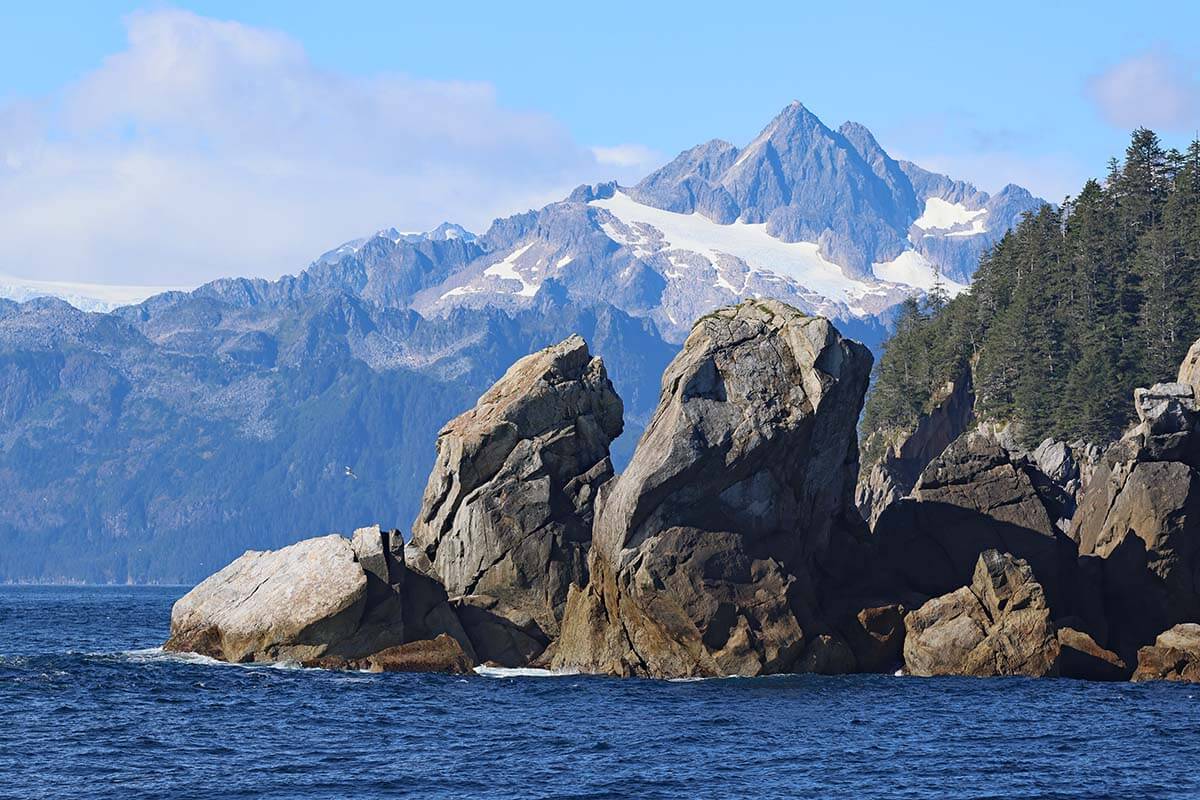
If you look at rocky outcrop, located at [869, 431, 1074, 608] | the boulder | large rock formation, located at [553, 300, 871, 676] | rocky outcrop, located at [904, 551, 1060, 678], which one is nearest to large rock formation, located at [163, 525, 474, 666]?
the boulder

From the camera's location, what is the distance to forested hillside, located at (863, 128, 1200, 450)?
12631 cm

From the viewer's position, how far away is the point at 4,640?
363 ft

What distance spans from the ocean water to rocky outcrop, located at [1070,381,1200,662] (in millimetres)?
7564

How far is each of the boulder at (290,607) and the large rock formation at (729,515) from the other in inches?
406

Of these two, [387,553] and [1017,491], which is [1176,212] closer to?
[1017,491]

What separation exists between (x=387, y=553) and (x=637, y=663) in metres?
12.8

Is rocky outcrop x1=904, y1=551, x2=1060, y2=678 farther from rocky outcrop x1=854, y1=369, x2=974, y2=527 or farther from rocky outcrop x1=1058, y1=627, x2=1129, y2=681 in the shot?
rocky outcrop x1=854, y1=369, x2=974, y2=527

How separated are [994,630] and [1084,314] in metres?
69.9

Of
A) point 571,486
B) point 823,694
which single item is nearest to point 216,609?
point 571,486

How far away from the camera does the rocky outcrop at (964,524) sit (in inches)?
3123

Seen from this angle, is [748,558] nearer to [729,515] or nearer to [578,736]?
[729,515]

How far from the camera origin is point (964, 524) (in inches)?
3184

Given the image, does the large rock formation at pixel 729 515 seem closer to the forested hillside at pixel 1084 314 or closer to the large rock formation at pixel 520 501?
the large rock formation at pixel 520 501

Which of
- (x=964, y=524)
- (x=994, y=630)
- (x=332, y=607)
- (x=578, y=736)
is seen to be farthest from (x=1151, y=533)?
(x=332, y=607)
